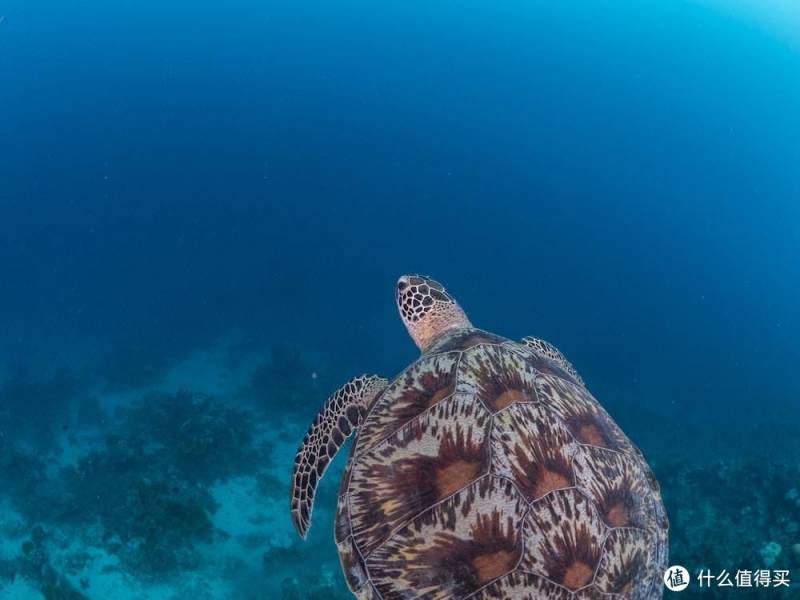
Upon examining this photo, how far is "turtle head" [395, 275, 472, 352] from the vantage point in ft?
13.3

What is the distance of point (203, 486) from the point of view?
24.0ft

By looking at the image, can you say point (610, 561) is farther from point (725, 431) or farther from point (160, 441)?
point (725, 431)

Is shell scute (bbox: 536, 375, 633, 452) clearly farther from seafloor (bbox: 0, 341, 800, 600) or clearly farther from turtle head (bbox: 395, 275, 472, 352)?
seafloor (bbox: 0, 341, 800, 600)

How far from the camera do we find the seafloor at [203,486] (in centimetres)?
652

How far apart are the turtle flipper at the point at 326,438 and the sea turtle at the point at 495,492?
64 centimetres

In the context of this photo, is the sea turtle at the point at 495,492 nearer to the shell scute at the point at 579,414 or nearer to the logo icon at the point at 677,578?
the shell scute at the point at 579,414

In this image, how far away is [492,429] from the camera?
246 cm

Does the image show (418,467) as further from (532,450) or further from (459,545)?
(532,450)

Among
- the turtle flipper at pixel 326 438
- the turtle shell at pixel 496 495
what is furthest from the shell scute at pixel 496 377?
the turtle flipper at pixel 326 438

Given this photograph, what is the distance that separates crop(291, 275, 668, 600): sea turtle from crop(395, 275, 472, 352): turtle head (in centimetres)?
95

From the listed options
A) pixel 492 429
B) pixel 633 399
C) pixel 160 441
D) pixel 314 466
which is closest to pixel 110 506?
pixel 160 441

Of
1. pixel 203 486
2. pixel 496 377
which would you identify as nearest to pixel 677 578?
pixel 496 377

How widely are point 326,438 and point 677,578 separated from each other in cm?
454

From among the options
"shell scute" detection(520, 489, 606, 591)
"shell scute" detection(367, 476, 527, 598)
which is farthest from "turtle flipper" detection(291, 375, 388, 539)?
"shell scute" detection(520, 489, 606, 591)
